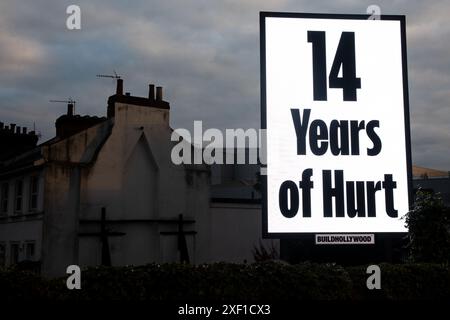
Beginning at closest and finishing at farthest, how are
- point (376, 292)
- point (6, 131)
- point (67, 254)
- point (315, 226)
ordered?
point (376, 292), point (315, 226), point (67, 254), point (6, 131)

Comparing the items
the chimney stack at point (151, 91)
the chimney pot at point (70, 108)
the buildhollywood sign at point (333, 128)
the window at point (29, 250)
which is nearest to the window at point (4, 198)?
the window at point (29, 250)

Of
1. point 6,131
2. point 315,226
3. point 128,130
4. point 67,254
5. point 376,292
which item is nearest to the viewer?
point 376,292

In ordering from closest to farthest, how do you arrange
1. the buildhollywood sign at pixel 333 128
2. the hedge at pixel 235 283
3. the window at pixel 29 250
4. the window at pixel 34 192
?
the hedge at pixel 235 283 → the buildhollywood sign at pixel 333 128 → the window at pixel 29 250 → the window at pixel 34 192

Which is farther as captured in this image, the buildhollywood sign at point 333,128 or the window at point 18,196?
the window at point 18,196

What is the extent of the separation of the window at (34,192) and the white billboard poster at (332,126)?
13.5 metres

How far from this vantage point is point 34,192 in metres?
23.6

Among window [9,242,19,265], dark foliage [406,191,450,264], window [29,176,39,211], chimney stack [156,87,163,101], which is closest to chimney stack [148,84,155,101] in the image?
chimney stack [156,87,163,101]

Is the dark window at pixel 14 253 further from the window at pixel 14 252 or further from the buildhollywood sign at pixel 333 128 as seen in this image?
the buildhollywood sign at pixel 333 128

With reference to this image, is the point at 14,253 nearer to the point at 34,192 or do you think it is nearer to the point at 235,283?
the point at 34,192

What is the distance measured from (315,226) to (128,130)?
12939 mm

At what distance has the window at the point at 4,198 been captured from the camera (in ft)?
85.3
